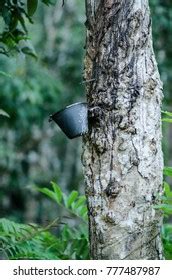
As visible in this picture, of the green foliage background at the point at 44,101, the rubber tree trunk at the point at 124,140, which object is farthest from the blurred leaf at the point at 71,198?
the green foliage background at the point at 44,101

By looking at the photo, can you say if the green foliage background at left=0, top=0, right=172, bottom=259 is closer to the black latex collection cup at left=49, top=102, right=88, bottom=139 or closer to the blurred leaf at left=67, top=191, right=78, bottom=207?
the blurred leaf at left=67, top=191, right=78, bottom=207

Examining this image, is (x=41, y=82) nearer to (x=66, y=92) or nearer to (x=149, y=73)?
(x=66, y=92)

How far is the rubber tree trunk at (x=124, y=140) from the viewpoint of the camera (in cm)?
247

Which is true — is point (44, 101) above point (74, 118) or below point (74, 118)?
above

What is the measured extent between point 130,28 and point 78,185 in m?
7.35

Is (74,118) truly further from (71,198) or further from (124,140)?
(71,198)

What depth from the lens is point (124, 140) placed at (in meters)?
2.47

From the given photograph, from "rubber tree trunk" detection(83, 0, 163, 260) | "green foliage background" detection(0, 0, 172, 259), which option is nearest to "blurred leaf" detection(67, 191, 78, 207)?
"rubber tree trunk" detection(83, 0, 163, 260)

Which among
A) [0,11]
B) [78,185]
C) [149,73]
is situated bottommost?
[78,185]

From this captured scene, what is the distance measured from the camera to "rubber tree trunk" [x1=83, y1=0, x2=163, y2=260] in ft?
8.09

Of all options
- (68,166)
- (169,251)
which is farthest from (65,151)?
(169,251)

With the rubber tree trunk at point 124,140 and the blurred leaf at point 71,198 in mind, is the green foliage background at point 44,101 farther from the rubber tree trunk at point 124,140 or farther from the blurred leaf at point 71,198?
the rubber tree trunk at point 124,140

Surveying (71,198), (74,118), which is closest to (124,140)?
(74,118)

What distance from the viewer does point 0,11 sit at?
3.02m
